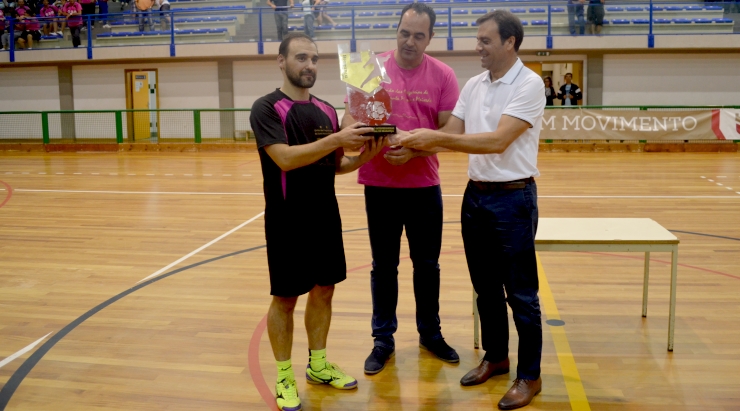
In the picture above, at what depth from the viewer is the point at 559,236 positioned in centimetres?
371

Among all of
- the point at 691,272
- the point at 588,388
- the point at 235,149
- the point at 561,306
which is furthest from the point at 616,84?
the point at 588,388

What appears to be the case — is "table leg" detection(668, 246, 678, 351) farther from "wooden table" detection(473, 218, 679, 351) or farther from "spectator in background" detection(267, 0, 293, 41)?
"spectator in background" detection(267, 0, 293, 41)

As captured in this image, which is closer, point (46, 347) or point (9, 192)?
point (46, 347)

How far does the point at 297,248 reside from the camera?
3.11m

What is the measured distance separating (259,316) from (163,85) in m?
16.6

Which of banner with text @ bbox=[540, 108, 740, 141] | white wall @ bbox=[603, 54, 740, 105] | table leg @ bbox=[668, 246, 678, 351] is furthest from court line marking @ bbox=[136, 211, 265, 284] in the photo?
white wall @ bbox=[603, 54, 740, 105]

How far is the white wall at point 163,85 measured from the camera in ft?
63.8

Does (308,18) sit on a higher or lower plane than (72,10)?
lower

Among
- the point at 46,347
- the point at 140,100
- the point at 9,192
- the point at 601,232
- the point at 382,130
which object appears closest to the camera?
the point at 382,130

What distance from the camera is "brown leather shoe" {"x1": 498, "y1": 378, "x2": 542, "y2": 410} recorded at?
3117 mm

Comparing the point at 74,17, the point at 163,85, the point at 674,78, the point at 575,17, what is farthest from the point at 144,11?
the point at 674,78

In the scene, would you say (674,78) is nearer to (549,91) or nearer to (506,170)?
(549,91)

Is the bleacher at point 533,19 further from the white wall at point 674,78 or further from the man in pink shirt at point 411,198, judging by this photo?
the man in pink shirt at point 411,198

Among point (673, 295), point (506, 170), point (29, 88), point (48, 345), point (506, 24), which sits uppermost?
→ point (506, 24)
